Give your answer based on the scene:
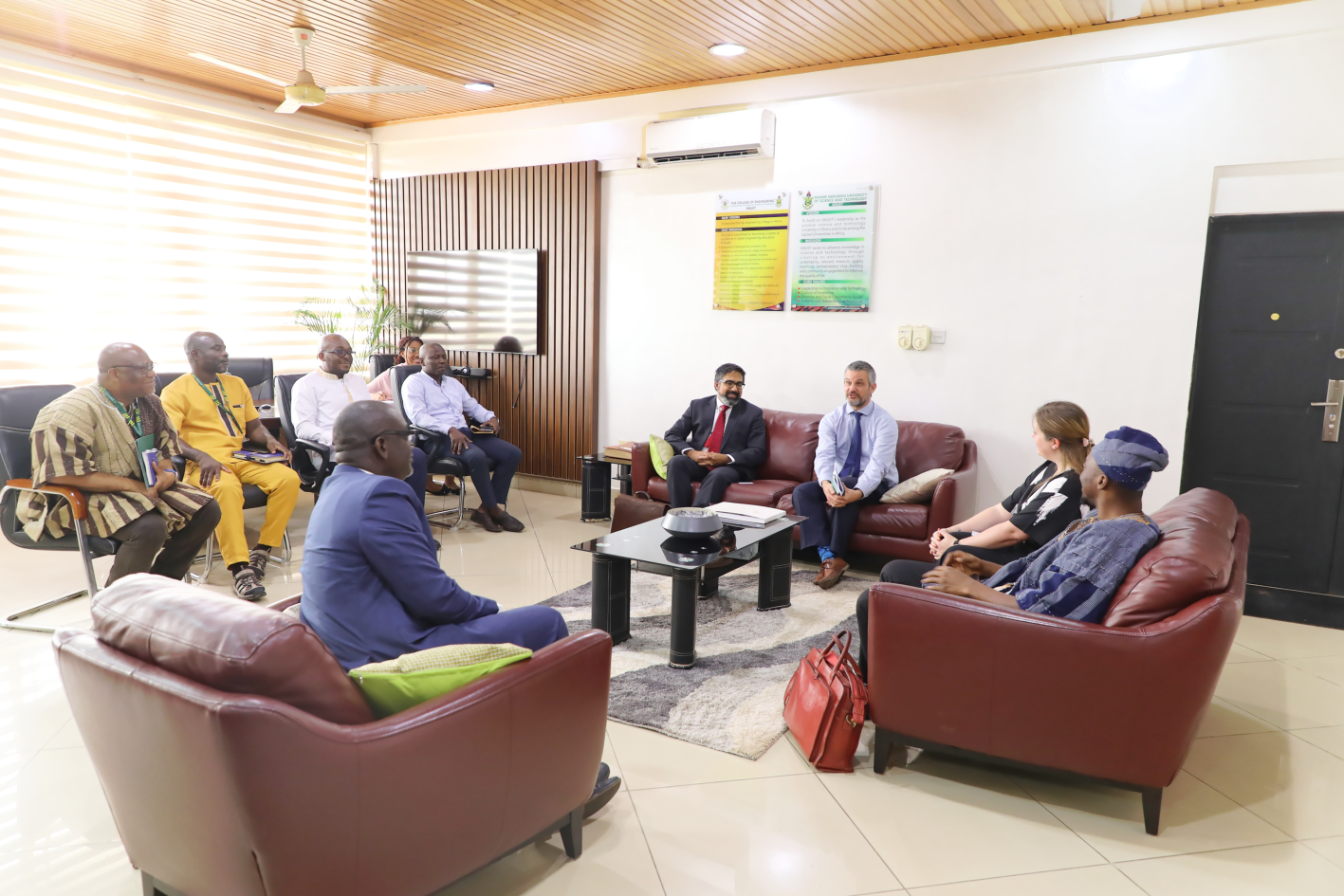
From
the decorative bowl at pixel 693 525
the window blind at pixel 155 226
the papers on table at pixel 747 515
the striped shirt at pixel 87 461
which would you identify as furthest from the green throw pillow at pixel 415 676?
the window blind at pixel 155 226

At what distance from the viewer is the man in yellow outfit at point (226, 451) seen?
4.50 metres

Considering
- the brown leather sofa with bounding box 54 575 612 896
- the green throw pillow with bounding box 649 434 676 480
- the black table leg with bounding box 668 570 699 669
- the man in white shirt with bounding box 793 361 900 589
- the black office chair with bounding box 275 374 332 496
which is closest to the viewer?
the brown leather sofa with bounding box 54 575 612 896

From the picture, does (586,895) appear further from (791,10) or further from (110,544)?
(791,10)

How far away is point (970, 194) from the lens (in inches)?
203

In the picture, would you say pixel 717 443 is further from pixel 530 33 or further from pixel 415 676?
pixel 415 676

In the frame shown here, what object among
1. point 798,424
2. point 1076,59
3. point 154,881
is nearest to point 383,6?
point 798,424

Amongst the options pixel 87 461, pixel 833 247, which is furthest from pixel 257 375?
pixel 833 247

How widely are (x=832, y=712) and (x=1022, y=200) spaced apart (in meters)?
3.58

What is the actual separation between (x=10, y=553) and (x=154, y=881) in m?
4.21

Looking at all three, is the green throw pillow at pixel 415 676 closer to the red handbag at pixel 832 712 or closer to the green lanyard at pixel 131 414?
the red handbag at pixel 832 712

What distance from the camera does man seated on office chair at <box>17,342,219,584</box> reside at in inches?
145

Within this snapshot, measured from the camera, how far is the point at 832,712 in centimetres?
276

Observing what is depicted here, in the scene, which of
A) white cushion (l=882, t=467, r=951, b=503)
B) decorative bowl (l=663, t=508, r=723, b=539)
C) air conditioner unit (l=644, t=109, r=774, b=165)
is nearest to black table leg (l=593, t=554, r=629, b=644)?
decorative bowl (l=663, t=508, r=723, b=539)

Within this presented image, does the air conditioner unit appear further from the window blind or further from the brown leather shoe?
the window blind
